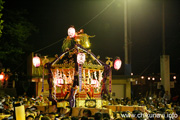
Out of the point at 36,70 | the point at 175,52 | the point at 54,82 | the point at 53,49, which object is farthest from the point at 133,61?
the point at 54,82

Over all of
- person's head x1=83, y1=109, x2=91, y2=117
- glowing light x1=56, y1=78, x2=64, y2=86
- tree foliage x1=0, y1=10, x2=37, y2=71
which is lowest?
person's head x1=83, y1=109, x2=91, y2=117

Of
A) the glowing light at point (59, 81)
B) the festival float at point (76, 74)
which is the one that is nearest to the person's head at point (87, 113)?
the festival float at point (76, 74)

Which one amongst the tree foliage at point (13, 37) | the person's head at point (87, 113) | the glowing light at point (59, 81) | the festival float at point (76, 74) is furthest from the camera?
the tree foliage at point (13, 37)

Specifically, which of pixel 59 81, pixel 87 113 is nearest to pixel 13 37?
pixel 59 81

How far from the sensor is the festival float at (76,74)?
13.1 meters

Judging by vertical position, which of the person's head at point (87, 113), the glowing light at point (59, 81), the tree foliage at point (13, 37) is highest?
the tree foliage at point (13, 37)

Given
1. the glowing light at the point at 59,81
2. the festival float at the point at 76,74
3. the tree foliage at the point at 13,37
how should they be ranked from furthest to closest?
the tree foliage at the point at 13,37 < the glowing light at the point at 59,81 < the festival float at the point at 76,74

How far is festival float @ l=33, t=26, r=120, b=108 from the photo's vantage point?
13.1m

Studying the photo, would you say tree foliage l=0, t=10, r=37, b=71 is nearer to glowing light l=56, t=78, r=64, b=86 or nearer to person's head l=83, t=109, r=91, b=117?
glowing light l=56, t=78, r=64, b=86

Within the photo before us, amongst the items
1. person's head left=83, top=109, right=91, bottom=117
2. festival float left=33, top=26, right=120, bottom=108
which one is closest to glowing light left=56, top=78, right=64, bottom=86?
festival float left=33, top=26, right=120, bottom=108

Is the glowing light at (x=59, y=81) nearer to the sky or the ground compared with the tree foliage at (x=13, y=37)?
nearer to the ground

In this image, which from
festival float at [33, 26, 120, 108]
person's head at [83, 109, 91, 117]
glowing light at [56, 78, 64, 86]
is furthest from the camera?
glowing light at [56, 78, 64, 86]

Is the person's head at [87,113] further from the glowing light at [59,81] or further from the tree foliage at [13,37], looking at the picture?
the tree foliage at [13,37]

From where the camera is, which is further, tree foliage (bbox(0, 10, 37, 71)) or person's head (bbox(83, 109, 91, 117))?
tree foliage (bbox(0, 10, 37, 71))
